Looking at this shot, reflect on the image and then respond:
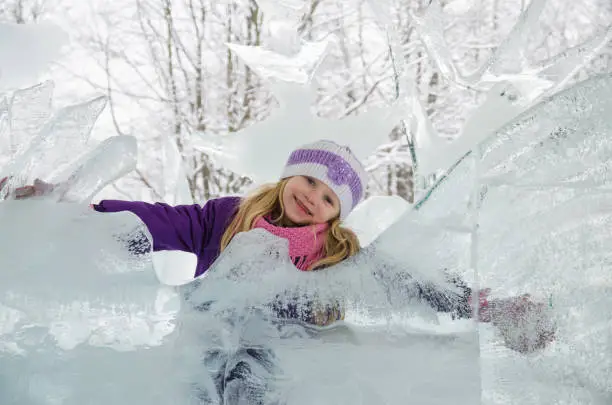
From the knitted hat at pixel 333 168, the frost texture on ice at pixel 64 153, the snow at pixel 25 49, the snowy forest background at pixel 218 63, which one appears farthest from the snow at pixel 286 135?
the snowy forest background at pixel 218 63

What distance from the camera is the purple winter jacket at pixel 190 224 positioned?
43.2 inches

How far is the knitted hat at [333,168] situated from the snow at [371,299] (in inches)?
30.4

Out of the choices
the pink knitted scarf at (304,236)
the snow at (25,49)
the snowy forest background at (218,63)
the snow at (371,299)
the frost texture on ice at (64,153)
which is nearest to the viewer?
the snow at (371,299)

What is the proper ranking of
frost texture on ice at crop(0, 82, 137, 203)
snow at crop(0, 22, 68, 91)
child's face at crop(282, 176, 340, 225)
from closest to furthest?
frost texture on ice at crop(0, 82, 137, 203) < snow at crop(0, 22, 68, 91) < child's face at crop(282, 176, 340, 225)

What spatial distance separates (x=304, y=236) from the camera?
1.11 m

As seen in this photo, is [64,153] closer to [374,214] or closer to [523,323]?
[523,323]

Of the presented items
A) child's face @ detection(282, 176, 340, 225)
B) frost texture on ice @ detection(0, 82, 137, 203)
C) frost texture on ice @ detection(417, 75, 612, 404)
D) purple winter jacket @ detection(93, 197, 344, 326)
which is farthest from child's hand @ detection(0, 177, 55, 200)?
child's face @ detection(282, 176, 340, 225)

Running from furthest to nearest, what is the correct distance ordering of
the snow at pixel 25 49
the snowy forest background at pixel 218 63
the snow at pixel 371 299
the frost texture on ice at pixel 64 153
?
the snowy forest background at pixel 218 63, the snow at pixel 25 49, the frost texture on ice at pixel 64 153, the snow at pixel 371 299

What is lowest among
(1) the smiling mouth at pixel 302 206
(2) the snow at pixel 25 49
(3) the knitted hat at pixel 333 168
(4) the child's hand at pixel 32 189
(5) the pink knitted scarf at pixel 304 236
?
(5) the pink knitted scarf at pixel 304 236

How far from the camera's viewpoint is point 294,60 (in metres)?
1.23

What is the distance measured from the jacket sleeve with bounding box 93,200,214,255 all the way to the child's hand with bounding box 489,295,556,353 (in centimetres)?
72

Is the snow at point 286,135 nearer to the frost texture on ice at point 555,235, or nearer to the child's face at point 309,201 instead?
the child's face at point 309,201

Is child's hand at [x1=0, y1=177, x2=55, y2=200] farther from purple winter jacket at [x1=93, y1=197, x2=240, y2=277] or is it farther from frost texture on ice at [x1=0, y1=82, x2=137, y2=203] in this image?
purple winter jacket at [x1=93, y1=197, x2=240, y2=277]

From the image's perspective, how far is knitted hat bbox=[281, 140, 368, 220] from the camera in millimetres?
1229
